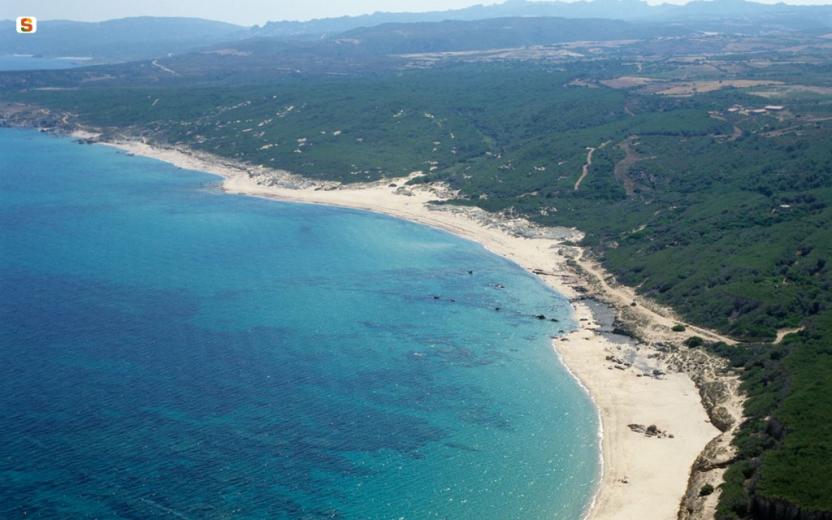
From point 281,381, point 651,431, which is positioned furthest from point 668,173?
point 281,381

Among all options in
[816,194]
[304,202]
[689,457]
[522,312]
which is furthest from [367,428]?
[304,202]

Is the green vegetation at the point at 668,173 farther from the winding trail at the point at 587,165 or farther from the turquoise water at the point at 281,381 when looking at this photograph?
the turquoise water at the point at 281,381

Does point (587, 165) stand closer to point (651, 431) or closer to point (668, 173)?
point (668, 173)

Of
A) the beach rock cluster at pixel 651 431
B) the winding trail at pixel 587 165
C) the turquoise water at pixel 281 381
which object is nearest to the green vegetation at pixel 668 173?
the winding trail at pixel 587 165

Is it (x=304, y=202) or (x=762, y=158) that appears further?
(x=304, y=202)

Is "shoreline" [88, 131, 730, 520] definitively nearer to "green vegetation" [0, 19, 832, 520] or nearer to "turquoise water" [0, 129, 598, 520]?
"turquoise water" [0, 129, 598, 520]

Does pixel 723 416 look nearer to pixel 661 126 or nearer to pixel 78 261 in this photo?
pixel 78 261

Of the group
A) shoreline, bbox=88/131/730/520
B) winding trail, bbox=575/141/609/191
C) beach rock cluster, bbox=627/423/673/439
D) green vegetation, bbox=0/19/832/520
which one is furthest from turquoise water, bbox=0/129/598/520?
winding trail, bbox=575/141/609/191
